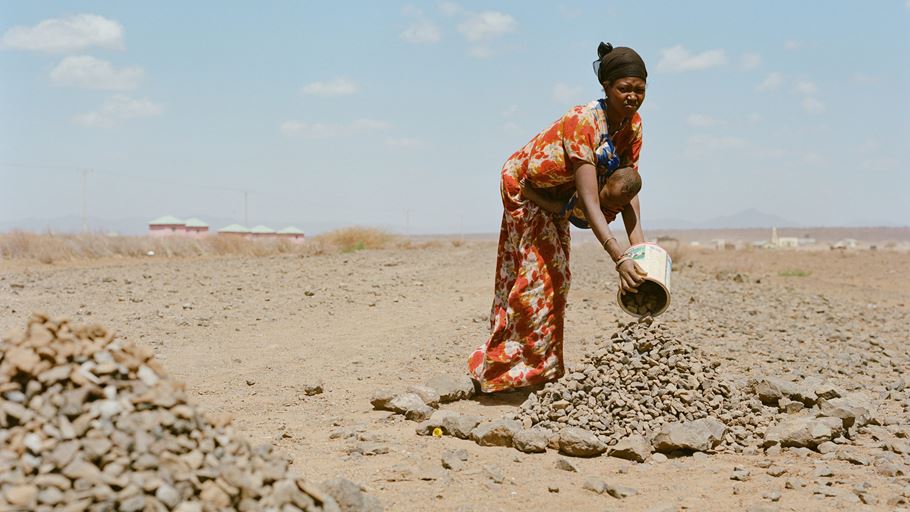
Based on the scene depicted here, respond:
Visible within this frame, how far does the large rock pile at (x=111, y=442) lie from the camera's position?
222cm

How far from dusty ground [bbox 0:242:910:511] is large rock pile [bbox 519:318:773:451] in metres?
0.23

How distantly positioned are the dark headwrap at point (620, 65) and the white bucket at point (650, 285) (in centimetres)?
86

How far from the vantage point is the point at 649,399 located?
13.9 ft

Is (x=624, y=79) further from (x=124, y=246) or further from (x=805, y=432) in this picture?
(x=124, y=246)

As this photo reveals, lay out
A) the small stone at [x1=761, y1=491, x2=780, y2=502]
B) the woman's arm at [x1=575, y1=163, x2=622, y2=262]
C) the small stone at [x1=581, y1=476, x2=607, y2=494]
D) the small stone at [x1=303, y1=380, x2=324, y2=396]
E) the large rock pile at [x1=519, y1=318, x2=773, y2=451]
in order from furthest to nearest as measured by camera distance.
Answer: the small stone at [x1=303, y1=380, x2=324, y2=396], the woman's arm at [x1=575, y1=163, x2=622, y2=262], the large rock pile at [x1=519, y1=318, x2=773, y2=451], the small stone at [x1=581, y1=476, x2=607, y2=494], the small stone at [x1=761, y1=491, x2=780, y2=502]

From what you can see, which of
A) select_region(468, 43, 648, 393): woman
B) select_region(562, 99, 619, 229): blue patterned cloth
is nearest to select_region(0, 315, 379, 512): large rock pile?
select_region(468, 43, 648, 393): woman

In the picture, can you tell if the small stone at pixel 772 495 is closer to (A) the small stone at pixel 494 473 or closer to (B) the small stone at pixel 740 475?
(B) the small stone at pixel 740 475

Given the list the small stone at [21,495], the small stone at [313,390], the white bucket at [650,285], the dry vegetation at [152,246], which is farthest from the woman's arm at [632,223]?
the dry vegetation at [152,246]

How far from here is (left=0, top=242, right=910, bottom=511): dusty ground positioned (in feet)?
11.4

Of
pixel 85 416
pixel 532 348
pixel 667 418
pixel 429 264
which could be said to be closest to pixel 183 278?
pixel 429 264

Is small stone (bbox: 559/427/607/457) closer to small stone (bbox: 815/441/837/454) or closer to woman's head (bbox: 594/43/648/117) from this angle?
small stone (bbox: 815/441/837/454)

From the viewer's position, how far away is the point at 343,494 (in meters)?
2.88

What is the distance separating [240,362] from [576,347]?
252 centimetres

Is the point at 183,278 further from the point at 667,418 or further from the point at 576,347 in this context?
the point at 667,418
